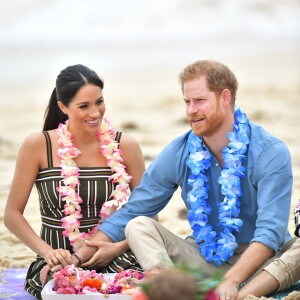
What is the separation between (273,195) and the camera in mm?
4234

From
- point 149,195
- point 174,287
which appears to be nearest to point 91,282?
point 149,195

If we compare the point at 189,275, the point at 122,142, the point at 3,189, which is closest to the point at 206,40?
the point at 3,189

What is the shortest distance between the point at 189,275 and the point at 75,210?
6.33 ft

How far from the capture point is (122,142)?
495 centimetres

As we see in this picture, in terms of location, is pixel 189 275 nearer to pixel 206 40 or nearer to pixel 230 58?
pixel 230 58

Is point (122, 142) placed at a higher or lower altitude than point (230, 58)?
lower

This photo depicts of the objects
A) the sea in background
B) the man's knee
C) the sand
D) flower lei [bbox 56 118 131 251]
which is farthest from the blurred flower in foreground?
the sea in background

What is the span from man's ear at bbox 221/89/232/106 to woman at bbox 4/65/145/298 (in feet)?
2.34

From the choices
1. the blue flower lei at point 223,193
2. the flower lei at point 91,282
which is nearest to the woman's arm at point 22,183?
the flower lei at point 91,282

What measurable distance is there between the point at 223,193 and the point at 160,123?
9361 mm

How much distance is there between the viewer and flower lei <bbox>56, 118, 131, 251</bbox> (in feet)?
15.4

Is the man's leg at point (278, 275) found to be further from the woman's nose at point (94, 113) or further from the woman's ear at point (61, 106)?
the woman's ear at point (61, 106)

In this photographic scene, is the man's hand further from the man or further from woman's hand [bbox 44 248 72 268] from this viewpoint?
woman's hand [bbox 44 248 72 268]

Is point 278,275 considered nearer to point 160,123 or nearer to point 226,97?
point 226,97
